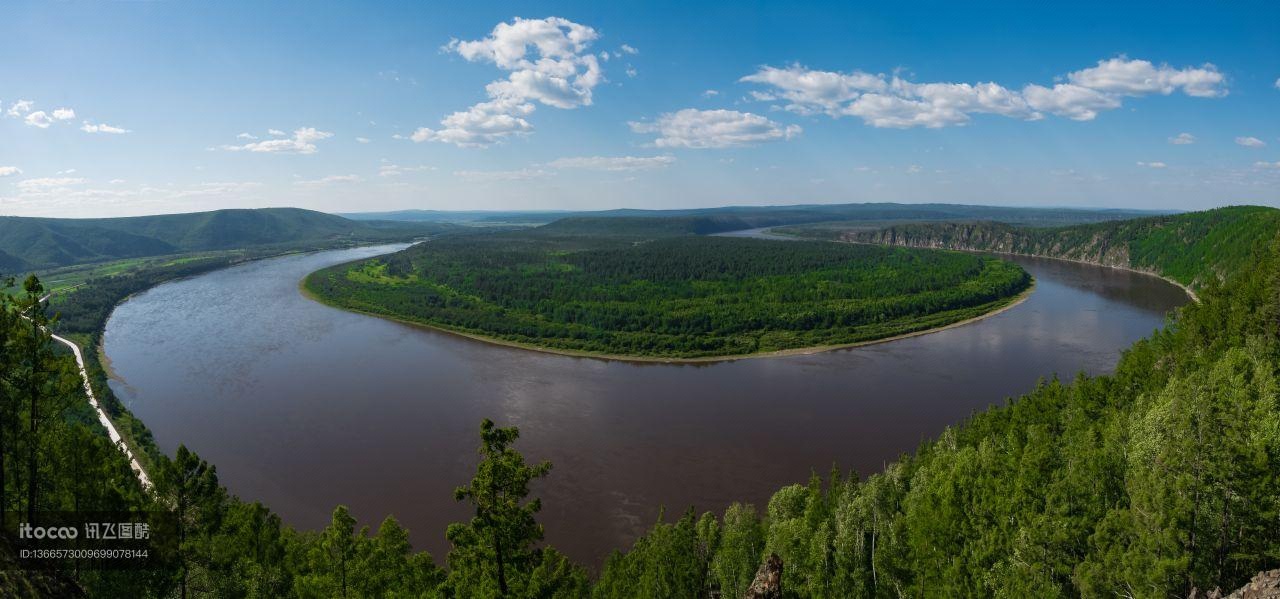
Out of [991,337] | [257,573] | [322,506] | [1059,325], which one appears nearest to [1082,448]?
[257,573]

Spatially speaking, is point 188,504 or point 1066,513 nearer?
point 1066,513

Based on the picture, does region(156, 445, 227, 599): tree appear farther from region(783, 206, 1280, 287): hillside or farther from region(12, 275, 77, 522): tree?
region(783, 206, 1280, 287): hillside

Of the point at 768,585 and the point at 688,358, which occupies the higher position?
the point at 768,585

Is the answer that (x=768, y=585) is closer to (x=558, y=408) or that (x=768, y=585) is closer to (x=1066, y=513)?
(x=1066, y=513)

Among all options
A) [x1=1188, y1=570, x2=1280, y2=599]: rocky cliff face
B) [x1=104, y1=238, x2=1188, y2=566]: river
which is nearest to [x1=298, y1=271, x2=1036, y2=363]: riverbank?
[x1=104, y1=238, x2=1188, y2=566]: river

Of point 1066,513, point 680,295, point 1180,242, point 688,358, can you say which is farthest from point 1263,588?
point 1180,242
